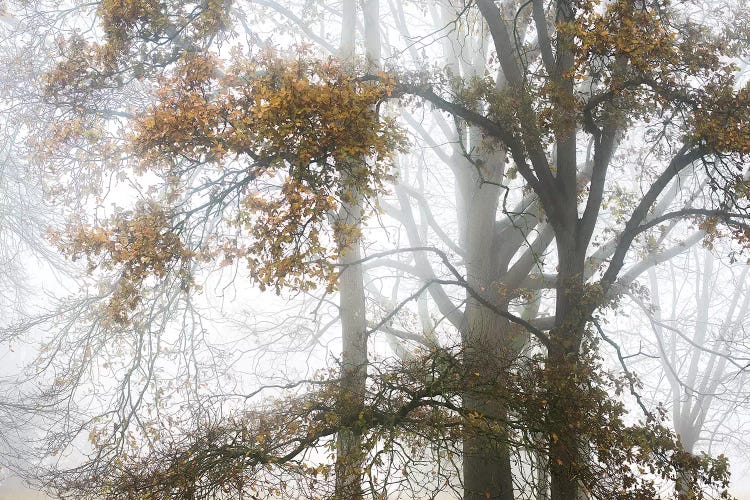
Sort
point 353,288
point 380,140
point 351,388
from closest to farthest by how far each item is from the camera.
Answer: point 380,140 → point 351,388 → point 353,288

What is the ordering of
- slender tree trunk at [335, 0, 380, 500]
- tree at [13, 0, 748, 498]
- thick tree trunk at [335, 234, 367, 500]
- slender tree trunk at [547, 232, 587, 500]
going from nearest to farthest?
thick tree trunk at [335, 234, 367, 500] < tree at [13, 0, 748, 498] < slender tree trunk at [547, 232, 587, 500] < slender tree trunk at [335, 0, 380, 500]

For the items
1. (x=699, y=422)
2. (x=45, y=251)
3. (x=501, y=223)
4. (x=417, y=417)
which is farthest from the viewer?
(x=699, y=422)

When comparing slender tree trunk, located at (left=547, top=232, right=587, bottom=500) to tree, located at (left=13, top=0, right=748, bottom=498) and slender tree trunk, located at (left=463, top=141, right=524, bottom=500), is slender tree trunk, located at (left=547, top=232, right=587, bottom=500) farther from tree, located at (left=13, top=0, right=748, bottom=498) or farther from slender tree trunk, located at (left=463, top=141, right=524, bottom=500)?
slender tree trunk, located at (left=463, top=141, right=524, bottom=500)

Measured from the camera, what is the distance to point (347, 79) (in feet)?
19.0

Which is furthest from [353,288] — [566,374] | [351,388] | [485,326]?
[566,374]

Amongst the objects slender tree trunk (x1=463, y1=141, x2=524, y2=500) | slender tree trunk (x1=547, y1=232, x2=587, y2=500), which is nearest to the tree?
slender tree trunk (x1=547, y1=232, x2=587, y2=500)

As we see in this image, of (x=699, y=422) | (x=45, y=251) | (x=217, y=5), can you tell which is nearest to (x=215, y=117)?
(x=217, y=5)

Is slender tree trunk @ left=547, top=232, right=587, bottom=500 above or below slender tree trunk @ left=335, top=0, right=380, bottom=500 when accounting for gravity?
below

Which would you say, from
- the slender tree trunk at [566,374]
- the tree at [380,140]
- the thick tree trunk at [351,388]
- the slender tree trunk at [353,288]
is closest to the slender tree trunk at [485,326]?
the tree at [380,140]

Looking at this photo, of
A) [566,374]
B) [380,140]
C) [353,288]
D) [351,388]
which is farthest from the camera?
[353,288]

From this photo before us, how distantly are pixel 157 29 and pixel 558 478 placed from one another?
20.0ft

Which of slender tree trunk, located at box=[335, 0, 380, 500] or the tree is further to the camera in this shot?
slender tree trunk, located at box=[335, 0, 380, 500]

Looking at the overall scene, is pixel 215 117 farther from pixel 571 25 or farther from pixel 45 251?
pixel 45 251

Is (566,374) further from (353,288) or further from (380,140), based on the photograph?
(353,288)
